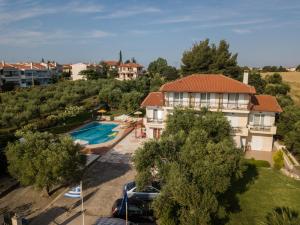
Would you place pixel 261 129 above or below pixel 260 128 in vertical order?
below

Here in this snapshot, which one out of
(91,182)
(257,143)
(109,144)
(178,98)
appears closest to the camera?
(91,182)

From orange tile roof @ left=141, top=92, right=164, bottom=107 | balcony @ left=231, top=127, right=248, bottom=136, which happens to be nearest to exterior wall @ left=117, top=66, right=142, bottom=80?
orange tile roof @ left=141, top=92, right=164, bottom=107

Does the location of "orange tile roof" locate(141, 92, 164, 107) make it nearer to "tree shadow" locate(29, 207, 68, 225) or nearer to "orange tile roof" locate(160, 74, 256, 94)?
"orange tile roof" locate(160, 74, 256, 94)

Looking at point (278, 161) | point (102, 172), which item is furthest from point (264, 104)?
point (102, 172)

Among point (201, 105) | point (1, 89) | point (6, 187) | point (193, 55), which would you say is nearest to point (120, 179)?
point (6, 187)

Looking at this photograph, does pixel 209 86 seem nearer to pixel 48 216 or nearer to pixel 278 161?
pixel 278 161

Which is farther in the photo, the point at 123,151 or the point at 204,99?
the point at 204,99

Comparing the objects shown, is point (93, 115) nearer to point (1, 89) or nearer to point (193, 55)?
point (193, 55)
